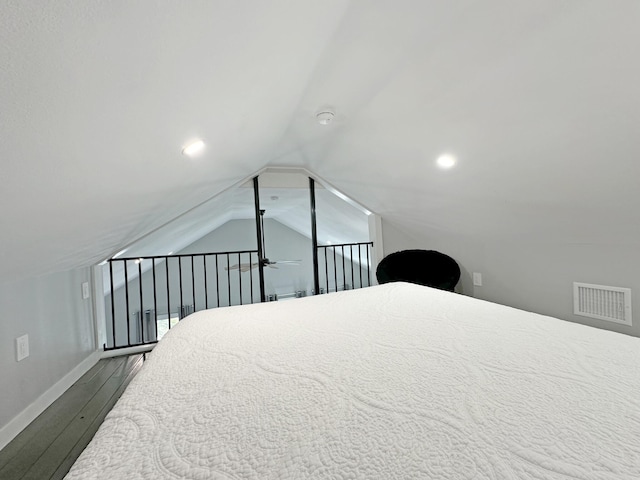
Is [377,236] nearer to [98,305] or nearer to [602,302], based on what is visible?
[602,302]

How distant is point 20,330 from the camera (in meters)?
1.71

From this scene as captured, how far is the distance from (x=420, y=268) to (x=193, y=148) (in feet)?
8.30

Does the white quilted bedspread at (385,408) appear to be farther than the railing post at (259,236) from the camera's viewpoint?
No

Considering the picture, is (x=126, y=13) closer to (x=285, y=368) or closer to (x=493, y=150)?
(x=285, y=368)

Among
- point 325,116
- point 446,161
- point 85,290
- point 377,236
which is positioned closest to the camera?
point 325,116

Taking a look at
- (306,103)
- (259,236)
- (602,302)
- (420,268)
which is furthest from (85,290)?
(602,302)

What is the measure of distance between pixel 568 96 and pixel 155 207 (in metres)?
2.35

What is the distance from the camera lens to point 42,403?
6.11 ft

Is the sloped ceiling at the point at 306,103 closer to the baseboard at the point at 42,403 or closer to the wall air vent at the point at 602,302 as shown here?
the wall air vent at the point at 602,302

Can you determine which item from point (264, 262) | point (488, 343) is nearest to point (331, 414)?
point (488, 343)

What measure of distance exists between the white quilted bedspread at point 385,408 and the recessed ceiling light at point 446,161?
1.37 meters

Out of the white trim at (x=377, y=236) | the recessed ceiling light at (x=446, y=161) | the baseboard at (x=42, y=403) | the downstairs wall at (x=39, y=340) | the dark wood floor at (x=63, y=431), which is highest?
the recessed ceiling light at (x=446, y=161)

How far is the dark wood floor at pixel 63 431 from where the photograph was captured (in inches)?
56.0

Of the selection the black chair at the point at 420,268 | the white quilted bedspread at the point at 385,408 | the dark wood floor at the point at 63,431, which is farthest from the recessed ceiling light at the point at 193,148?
the black chair at the point at 420,268
